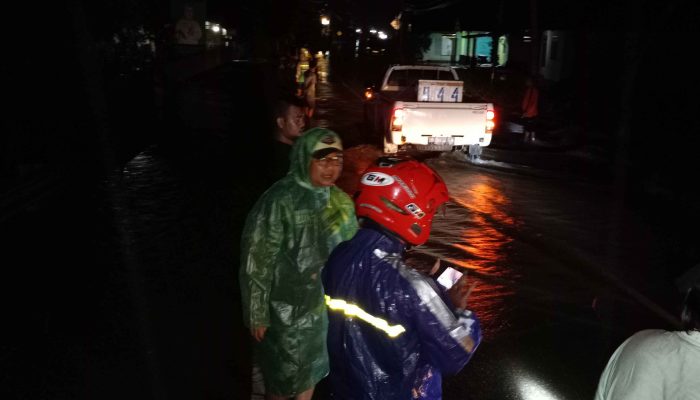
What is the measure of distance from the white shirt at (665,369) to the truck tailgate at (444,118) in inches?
406

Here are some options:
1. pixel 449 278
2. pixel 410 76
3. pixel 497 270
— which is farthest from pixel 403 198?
pixel 410 76

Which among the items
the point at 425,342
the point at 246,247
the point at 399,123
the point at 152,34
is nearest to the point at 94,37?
the point at 399,123

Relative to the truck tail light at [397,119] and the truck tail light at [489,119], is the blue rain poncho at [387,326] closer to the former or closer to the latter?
the truck tail light at [397,119]

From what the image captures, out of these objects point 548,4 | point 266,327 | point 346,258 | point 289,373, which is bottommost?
point 289,373

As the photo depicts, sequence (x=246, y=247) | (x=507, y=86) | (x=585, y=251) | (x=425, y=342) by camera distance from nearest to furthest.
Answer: (x=425, y=342) < (x=246, y=247) < (x=585, y=251) < (x=507, y=86)

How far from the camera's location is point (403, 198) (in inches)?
86.0

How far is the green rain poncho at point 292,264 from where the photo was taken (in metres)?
2.94

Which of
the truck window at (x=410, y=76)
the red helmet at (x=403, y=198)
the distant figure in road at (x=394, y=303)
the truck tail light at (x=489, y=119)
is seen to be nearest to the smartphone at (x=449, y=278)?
the distant figure in road at (x=394, y=303)

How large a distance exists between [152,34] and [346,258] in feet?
73.9

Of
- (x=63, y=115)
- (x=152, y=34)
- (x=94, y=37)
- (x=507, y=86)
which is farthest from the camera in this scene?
(x=507, y=86)

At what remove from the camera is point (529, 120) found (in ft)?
55.7

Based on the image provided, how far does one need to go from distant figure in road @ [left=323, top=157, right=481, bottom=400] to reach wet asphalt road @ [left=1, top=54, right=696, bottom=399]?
2169 mm

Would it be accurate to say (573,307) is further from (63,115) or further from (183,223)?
(63,115)

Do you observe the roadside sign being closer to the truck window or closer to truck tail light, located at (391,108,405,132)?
truck tail light, located at (391,108,405,132)
